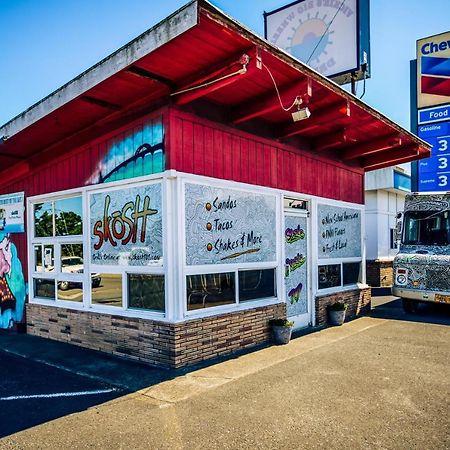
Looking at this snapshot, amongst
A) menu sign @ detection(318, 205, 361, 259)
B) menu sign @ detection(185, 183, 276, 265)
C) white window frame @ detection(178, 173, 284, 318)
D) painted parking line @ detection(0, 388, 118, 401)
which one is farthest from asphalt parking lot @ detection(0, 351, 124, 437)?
menu sign @ detection(318, 205, 361, 259)

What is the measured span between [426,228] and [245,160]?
6.08 m

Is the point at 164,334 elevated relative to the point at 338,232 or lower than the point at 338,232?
lower

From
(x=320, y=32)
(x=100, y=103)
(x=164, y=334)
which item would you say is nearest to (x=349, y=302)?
(x=164, y=334)

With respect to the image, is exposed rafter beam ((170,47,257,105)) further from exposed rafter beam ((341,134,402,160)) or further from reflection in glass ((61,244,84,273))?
exposed rafter beam ((341,134,402,160))

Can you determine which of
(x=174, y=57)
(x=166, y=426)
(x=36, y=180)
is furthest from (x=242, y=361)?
(x=36, y=180)

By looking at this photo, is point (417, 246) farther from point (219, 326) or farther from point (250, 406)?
point (250, 406)

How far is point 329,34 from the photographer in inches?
452

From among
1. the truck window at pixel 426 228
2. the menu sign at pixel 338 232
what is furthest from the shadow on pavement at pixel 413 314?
the truck window at pixel 426 228

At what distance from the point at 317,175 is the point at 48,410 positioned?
23.1 feet

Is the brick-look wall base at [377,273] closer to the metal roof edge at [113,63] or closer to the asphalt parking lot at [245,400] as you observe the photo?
the asphalt parking lot at [245,400]

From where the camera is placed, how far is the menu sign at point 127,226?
6473 millimetres

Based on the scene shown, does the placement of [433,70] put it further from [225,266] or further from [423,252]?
[225,266]

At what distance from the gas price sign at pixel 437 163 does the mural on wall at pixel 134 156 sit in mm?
11960

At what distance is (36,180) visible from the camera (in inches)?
345
